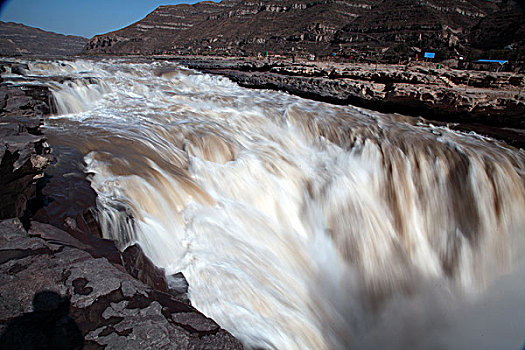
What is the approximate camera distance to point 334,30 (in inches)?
2265

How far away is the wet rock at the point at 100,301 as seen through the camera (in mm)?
1326

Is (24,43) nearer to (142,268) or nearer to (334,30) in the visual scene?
(334,30)

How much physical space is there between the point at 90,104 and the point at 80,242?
6.29 meters

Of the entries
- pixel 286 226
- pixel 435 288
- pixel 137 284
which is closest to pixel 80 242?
pixel 137 284

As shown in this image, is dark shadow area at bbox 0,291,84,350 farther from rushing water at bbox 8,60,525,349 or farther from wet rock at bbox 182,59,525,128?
wet rock at bbox 182,59,525,128

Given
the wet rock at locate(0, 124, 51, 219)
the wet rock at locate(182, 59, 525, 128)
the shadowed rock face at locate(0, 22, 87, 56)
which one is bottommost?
the wet rock at locate(0, 124, 51, 219)

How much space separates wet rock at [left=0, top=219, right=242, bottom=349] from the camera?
133 centimetres

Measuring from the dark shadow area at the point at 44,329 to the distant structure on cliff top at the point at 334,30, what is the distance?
2569 centimetres

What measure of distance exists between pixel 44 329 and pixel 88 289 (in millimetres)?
288

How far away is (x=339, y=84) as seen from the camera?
8.82 metres

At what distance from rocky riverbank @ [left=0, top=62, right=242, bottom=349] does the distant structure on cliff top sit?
82.6ft

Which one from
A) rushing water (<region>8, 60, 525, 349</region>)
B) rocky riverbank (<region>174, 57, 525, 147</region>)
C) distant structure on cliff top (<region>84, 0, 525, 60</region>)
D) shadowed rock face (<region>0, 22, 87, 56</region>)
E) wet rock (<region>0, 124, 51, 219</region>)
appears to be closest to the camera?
wet rock (<region>0, 124, 51, 219</region>)

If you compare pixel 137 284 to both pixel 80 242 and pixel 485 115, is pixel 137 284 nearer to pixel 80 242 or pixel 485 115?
pixel 80 242

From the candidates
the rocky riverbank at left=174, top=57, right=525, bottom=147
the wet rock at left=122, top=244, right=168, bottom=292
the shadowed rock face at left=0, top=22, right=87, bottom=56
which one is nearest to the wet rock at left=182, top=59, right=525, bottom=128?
the rocky riverbank at left=174, top=57, right=525, bottom=147
